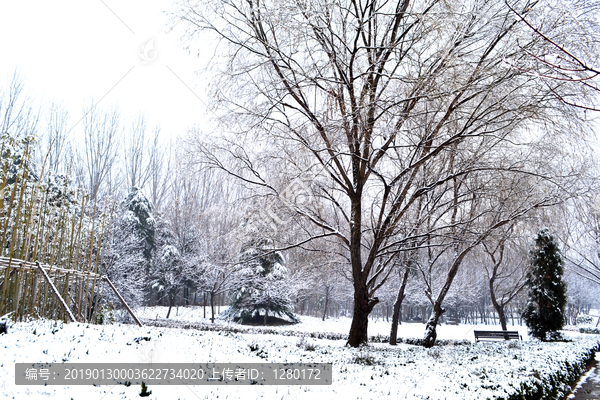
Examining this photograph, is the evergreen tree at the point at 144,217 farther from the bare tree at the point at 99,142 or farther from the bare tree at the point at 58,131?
the bare tree at the point at 58,131

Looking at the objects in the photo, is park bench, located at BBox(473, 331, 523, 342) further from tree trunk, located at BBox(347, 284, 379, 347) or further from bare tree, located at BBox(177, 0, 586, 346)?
tree trunk, located at BBox(347, 284, 379, 347)

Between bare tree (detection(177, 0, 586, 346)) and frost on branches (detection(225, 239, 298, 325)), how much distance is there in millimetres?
13166

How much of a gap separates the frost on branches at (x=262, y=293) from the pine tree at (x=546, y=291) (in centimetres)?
1169

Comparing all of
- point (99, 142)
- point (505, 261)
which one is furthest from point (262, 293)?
point (99, 142)

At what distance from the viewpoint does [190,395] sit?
2818 mm

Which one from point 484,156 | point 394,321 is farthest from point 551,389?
point 394,321

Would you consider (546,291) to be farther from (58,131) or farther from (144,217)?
(58,131)

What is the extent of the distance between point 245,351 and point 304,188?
12.2 ft

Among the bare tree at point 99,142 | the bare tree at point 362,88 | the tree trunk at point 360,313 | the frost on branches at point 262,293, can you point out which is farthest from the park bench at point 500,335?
the bare tree at point 99,142

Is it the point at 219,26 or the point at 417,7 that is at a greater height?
the point at 417,7

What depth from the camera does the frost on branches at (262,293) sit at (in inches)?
832

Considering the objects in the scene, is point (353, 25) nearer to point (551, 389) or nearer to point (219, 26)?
point (219, 26)

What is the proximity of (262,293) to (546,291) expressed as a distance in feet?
47.0

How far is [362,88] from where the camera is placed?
6.73m
